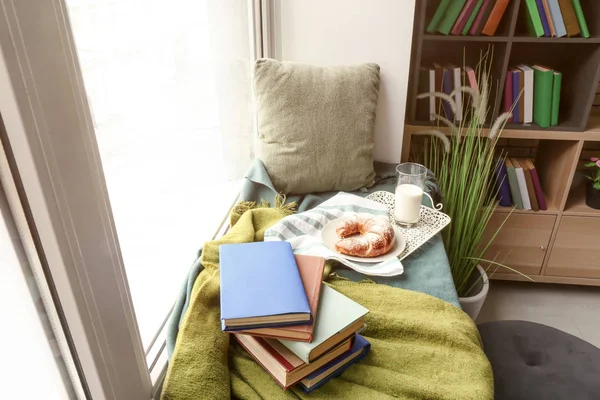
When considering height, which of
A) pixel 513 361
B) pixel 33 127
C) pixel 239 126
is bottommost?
pixel 513 361

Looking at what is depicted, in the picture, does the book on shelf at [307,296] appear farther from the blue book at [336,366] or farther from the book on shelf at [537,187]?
the book on shelf at [537,187]

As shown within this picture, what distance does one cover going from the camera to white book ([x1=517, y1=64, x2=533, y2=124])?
180cm

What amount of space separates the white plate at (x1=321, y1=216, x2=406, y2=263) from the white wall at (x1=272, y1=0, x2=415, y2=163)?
0.58 meters

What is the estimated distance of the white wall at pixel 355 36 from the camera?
156cm

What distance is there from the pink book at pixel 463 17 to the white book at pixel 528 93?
0.32 metres

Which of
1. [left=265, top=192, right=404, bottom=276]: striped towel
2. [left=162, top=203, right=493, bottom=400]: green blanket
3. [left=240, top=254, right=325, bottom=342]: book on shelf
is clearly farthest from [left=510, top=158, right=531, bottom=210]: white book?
[left=240, top=254, right=325, bottom=342]: book on shelf

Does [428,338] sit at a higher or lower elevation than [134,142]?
lower

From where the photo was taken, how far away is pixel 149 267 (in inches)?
43.1

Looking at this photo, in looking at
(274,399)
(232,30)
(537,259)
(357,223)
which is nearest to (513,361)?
(357,223)

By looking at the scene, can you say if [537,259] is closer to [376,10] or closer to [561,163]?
[561,163]

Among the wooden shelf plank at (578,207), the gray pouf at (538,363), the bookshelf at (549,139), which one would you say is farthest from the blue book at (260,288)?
the wooden shelf plank at (578,207)

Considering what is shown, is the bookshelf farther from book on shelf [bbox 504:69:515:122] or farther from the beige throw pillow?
the beige throw pillow

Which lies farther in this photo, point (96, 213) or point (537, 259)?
point (537, 259)

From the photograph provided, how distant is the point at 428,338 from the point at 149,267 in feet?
2.19
